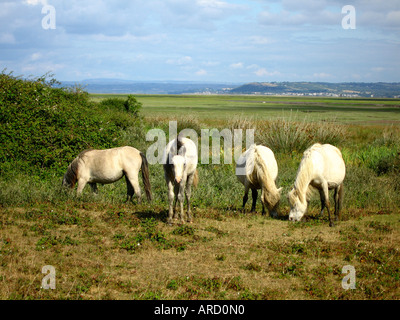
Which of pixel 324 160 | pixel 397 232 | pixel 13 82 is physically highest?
pixel 13 82

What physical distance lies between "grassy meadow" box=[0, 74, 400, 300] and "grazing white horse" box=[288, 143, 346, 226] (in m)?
0.50

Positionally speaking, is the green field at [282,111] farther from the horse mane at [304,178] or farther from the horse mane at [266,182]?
the horse mane at [304,178]

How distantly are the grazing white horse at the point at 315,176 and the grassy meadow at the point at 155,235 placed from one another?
1.65ft

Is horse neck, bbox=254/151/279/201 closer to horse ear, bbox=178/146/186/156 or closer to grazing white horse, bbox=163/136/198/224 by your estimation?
grazing white horse, bbox=163/136/198/224

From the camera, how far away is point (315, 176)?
10.5m

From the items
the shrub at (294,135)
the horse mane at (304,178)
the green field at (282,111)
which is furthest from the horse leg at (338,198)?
the green field at (282,111)

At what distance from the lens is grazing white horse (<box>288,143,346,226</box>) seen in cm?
1047

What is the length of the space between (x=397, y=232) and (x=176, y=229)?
5484 mm

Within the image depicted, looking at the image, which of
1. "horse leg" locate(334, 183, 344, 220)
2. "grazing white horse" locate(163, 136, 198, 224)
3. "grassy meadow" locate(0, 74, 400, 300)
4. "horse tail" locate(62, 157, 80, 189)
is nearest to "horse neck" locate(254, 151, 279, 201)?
"grassy meadow" locate(0, 74, 400, 300)

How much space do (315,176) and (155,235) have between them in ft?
14.3

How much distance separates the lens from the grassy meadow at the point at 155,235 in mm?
6770

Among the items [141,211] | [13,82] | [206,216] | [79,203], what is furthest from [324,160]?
[13,82]

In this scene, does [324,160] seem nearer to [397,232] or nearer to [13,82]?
[397,232]
